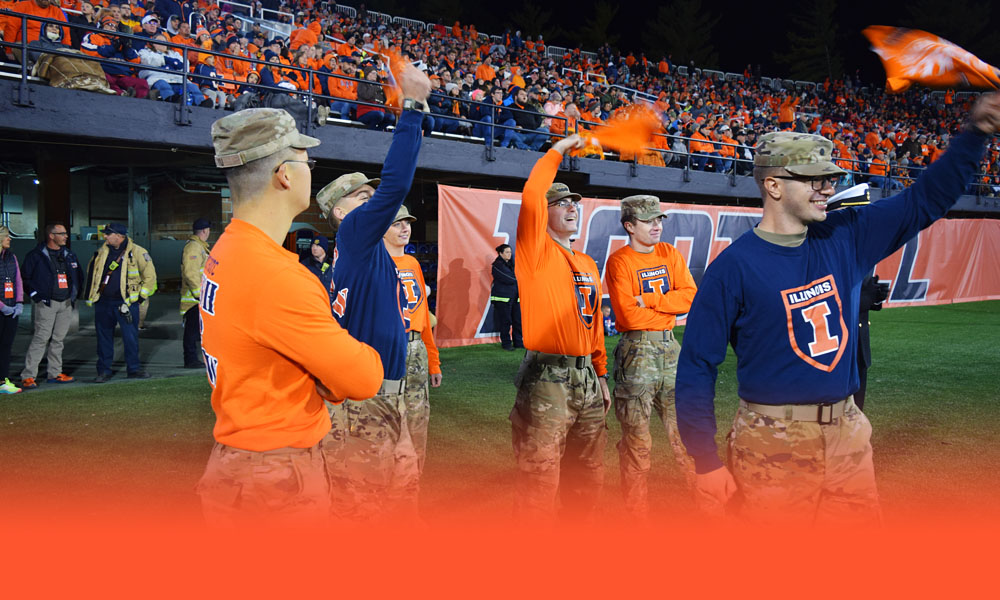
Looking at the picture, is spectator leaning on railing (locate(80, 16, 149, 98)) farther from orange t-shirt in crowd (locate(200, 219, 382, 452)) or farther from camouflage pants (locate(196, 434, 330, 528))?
camouflage pants (locate(196, 434, 330, 528))

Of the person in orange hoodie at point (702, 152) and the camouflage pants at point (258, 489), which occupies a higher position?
the person in orange hoodie at point (702, 152)

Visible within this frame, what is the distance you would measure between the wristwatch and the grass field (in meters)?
2.97

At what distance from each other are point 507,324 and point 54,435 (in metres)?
7.67

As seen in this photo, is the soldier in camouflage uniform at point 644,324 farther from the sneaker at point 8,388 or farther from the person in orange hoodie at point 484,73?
the person in orange hoodie at point 484,73

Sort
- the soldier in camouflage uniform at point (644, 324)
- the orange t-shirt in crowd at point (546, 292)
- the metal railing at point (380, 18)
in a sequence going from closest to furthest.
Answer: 1. the orange t-shirt in crowd at point (546, 292)
2. the soldier in camouflage uniform at point (644, 324)
3. the metal railing at point (380, 18)

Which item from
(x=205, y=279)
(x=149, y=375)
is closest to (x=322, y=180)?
(x=149, y=375)

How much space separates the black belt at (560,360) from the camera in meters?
4.31

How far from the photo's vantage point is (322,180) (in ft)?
62.5

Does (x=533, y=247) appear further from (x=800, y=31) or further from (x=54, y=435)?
(x=800, y=31)

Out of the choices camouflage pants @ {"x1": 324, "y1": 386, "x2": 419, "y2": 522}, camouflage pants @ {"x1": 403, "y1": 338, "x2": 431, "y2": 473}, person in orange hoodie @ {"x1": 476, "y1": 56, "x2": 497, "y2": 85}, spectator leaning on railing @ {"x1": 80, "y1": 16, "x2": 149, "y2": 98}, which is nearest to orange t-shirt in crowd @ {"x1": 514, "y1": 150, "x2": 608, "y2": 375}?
camouflage pants @ {"x1": 403, "y1": 338, "x2": 431, "y2": 473}

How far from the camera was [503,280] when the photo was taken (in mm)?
12602

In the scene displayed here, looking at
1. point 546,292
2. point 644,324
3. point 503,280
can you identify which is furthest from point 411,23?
point 546,292

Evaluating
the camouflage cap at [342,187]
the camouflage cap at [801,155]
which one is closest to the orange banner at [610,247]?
the camouflage cap at [342,187]

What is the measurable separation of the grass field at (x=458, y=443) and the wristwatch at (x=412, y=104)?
9.75ft
